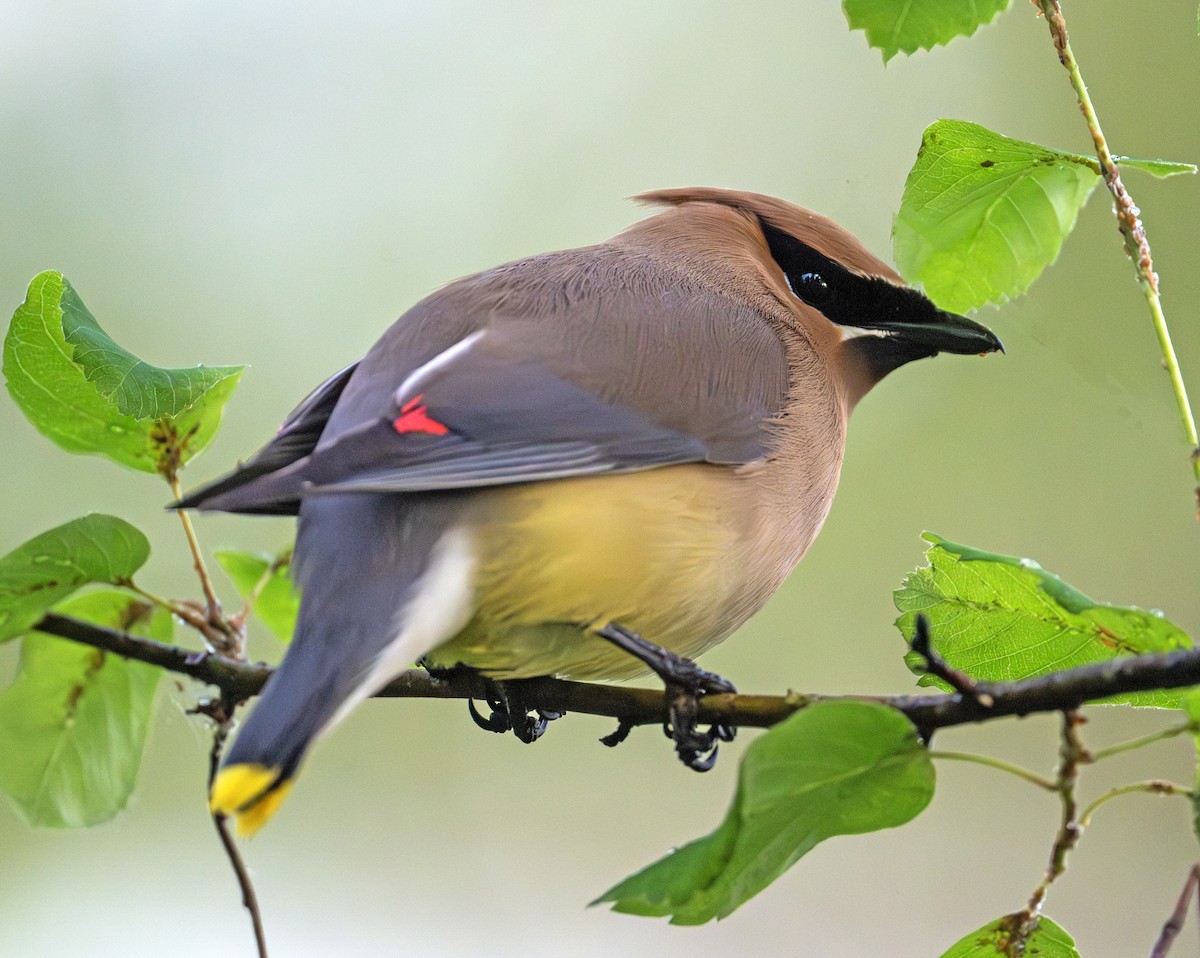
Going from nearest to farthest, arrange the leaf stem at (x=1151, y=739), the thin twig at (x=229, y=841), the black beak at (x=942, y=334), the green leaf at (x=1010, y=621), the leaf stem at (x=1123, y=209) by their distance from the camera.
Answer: the leaf stem at (x=1151, y=739) < the green leaf at (x=1010, y=621) < the leaf stem at (x=1123, y=209) < the thin twig at (x=229, y=841) < the black beak at (x=942, y=334)

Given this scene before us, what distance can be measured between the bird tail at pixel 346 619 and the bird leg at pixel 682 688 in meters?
0.24

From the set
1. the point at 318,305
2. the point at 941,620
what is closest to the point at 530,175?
the point at 318,305

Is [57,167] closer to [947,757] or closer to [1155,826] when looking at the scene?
[1155,826]

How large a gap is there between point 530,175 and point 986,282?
14.6ft

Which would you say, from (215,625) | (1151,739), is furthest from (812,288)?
(1151,739)

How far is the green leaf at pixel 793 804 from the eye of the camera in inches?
44.6

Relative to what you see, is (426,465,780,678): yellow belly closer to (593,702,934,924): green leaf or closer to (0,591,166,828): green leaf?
(0,591,166,828): green leaf

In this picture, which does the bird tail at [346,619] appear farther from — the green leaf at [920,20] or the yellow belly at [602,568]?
the green leaf at [920,20]

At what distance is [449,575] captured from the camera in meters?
1.70

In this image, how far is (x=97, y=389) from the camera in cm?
175

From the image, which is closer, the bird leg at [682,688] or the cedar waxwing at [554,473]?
the cedar waxwing at [554,473]

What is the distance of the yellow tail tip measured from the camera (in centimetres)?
136

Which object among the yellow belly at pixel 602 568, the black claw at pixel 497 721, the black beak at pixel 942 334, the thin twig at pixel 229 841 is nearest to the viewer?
the thin twig at pixel 229 841

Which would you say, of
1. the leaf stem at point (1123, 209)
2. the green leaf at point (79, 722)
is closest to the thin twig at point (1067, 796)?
the leaf stem at point (1123, 209)
